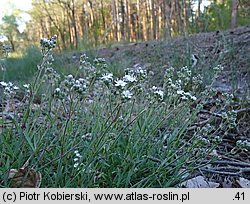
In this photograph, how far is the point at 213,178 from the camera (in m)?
1.28

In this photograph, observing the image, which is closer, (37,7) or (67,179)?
(67,179)

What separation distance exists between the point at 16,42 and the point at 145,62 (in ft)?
85.9

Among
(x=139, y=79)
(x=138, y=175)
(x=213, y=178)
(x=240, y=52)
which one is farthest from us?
(x=240, y=52)
